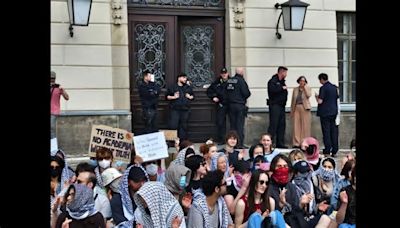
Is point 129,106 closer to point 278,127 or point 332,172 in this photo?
point 278,127

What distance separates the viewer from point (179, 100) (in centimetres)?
1524

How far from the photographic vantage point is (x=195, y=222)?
5.66 metres

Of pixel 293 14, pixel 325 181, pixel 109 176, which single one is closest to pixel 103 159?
pixel 109 176

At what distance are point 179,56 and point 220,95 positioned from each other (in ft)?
4.96

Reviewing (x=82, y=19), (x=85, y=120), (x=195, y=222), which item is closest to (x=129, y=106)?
(x=85, y=120)

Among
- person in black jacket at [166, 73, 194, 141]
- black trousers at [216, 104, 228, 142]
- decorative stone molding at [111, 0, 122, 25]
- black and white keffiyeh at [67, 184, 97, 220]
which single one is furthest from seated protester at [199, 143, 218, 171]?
decorative stone molding at [111, 0, 122, 25]

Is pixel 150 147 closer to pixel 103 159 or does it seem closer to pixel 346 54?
pixel 103 159

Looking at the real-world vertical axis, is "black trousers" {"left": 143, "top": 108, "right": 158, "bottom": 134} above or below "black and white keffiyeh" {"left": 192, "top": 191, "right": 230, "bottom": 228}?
above

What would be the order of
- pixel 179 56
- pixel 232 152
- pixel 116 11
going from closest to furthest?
pixel 232 152
pixel 116 11
pixel 179 56

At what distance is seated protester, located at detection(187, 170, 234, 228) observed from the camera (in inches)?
224

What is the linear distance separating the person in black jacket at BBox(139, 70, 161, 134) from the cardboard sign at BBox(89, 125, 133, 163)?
579 cm

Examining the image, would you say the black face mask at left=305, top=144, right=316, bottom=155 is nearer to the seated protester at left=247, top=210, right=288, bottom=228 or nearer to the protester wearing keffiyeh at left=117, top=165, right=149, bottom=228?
the seated protester at left=247, top=210, right=288, bottom=228

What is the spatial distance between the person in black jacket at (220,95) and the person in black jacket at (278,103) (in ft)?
3.39
